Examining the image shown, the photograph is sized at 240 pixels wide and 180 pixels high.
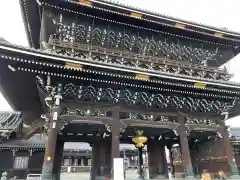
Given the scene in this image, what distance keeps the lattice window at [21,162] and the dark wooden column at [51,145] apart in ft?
46.3

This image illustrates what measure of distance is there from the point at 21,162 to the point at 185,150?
680 inches

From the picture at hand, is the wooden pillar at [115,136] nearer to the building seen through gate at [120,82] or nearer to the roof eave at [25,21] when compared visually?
the building seen through gate at [120,82]

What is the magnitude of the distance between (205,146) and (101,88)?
9.91 metres

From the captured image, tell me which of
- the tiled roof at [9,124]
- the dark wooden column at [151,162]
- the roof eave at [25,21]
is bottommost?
the dark wooden column at [151,162]

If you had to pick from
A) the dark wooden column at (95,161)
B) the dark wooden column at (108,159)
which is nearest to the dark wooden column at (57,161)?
the dark wooden column at (95,161)

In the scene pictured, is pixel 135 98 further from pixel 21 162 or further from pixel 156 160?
pixel 21 162

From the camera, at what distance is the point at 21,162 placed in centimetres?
2150

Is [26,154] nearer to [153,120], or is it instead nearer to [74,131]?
[74,131]

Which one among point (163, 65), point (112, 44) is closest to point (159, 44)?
point (163, 65)

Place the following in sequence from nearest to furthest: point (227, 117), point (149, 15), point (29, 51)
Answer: point (29, 51)
point (149, 15)
point (227, 117)

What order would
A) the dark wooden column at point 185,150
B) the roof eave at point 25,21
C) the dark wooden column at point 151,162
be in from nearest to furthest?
the dark wooden column at point 185,150 < the roof eave at point 25,21 < the dark wooden column at point 151,162

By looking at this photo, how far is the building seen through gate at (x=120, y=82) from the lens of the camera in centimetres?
1009

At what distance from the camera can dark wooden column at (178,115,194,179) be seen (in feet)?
38.2

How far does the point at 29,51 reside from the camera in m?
8.74
